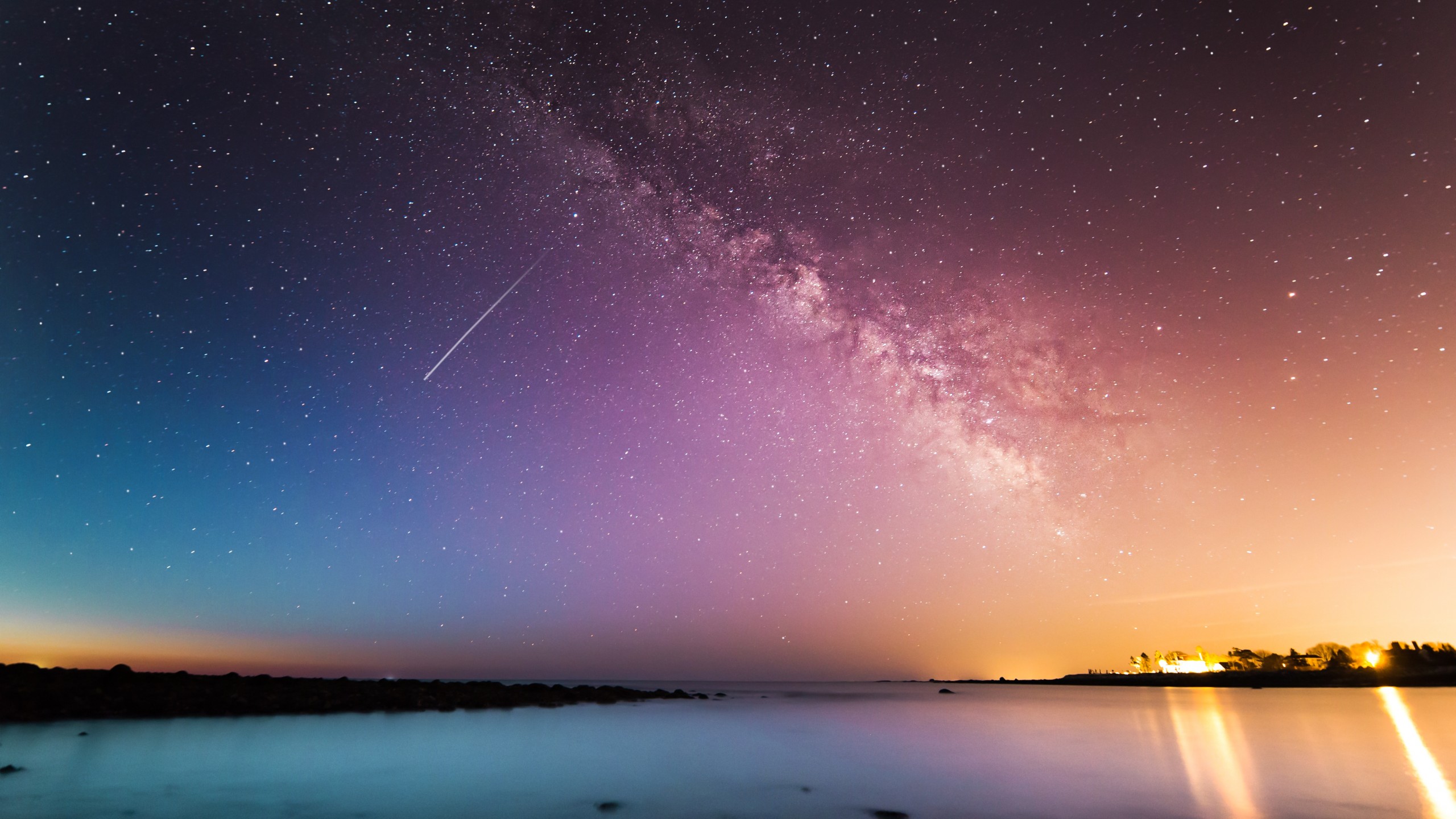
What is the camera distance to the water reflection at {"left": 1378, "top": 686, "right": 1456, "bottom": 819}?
43.2 ft

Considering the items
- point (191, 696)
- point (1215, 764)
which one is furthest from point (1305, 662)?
point (191, 696)

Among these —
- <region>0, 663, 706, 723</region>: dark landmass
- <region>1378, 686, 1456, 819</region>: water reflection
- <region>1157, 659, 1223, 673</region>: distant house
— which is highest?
<region>1157, 659, 1223, 673</region>: distant house

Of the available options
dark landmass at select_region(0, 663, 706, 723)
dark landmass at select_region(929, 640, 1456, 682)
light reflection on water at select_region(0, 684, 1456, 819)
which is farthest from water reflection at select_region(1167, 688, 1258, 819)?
dark landmass at select_region(929, 640, 1456, 682)

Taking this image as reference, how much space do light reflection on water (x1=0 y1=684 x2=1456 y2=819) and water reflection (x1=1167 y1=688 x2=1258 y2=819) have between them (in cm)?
13

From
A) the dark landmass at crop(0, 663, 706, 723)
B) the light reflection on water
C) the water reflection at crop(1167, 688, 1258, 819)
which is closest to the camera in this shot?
the light reflection on water

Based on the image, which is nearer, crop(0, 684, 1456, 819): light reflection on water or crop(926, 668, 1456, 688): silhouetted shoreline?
crop(0, 684, 1456, 819): light reflection on water

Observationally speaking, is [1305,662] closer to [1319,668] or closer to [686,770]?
[1319,668]

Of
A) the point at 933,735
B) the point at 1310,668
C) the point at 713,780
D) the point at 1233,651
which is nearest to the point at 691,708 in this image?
the point at 933,735

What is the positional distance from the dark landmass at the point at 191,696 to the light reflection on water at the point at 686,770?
5.27 ft

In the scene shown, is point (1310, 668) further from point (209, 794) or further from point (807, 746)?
point (209, 794)

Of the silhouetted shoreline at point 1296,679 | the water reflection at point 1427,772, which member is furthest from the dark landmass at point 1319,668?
the water reflection at point 1427,772

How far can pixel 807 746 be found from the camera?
77.0 ft

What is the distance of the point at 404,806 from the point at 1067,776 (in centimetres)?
1561

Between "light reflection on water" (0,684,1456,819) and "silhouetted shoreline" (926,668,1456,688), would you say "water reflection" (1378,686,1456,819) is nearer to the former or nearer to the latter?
"light reflection on water" (0,684,1456,819)
